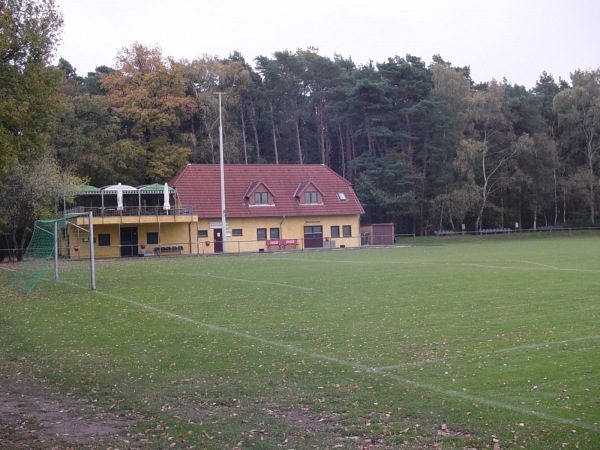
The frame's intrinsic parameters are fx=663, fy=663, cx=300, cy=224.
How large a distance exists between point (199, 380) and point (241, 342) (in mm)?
3314

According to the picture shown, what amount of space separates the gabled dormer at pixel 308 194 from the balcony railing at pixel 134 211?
1215 centimetres

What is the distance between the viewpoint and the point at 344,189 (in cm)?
7062

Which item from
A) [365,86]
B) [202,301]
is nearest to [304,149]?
[365,86]

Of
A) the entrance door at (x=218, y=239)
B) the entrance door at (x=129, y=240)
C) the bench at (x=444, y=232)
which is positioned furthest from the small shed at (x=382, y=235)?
the entrance door at (x=129, y=240)

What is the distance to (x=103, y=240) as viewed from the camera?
191 feet

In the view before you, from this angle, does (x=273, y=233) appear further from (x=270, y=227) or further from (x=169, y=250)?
(x=169, y=250)

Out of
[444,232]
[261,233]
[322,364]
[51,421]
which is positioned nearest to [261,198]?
[261,233]

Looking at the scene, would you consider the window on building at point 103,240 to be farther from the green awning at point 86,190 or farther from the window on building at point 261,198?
the window on building at point 261,198

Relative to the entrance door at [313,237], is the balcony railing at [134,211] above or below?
above

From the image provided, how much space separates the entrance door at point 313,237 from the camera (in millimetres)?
65812

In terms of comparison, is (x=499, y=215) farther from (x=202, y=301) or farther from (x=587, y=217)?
(x=202, y=301)

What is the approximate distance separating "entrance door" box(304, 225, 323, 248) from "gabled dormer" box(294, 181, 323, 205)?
273 centimetres

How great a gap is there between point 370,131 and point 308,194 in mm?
16398

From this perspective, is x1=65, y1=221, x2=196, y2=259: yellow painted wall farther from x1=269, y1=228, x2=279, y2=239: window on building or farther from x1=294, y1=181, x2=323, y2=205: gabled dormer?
x1=294, y1=181, x2=323, y2=205: gabled dormer
